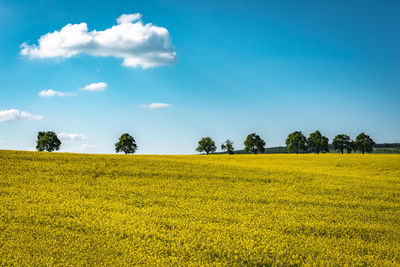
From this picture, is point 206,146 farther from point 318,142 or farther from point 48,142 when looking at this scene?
point 48,142

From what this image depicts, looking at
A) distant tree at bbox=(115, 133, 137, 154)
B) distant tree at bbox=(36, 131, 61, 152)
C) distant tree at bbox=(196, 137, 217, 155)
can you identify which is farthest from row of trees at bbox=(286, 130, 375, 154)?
distant tree at bbox=(36, 131, 61, 152)

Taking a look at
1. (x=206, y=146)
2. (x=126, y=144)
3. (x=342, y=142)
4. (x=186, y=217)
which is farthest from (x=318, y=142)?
(x=186, y=217)

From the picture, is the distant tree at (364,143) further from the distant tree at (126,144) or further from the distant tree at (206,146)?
the distant tree at (126,144)

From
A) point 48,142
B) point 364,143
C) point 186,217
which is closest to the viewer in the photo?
point 186,217

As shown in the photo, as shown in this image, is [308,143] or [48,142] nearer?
[48,142]

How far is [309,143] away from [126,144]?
2040 inches

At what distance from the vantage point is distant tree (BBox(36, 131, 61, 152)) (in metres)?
73.3

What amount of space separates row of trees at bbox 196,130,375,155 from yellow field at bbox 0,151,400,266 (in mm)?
65046

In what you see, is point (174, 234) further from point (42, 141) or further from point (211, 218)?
point (42, 141)

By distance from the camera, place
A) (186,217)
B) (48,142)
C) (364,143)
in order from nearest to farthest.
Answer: (186,217) → (48,142) → (364,143)

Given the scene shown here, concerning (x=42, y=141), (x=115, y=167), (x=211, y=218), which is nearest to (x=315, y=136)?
(x=42, y=141)

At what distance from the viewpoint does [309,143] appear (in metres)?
90.6

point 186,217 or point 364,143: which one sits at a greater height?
point 364,143

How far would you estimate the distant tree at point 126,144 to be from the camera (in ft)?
263
